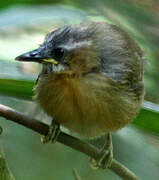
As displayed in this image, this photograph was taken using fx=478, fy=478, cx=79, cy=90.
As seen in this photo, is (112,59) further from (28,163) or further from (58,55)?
(28,163)

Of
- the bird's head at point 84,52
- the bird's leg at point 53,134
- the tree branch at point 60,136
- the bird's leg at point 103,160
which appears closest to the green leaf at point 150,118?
the tree branch at point 60,136

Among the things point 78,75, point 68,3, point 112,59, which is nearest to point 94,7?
point 68,3

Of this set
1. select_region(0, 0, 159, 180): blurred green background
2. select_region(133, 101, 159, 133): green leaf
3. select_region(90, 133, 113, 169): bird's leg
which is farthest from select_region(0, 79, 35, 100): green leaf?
select_region(90, 133, 113, 169): bird's leg

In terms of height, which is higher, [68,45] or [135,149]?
[68,45]

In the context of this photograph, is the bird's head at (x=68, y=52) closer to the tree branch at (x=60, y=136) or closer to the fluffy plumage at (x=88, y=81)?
the fluffy plumage at (x=88, y=81)

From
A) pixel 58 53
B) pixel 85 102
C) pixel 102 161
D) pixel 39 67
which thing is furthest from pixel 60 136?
pixel 39 67

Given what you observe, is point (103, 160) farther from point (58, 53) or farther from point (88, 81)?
point (58, 53)
